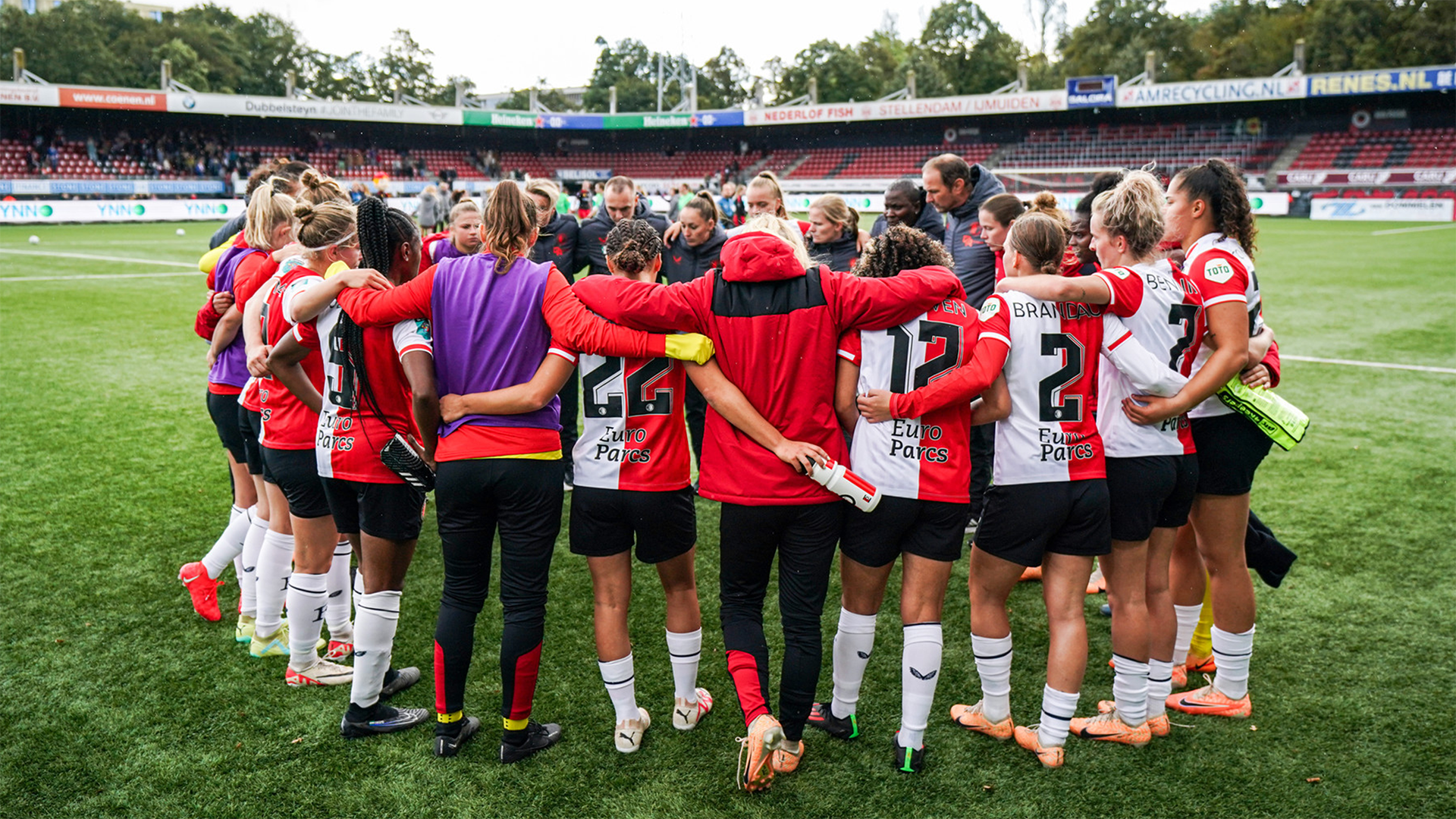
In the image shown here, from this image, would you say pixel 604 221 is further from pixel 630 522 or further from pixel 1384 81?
pixel 1384 81

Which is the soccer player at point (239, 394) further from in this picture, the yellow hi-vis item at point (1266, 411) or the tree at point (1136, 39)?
the tree at point (1136, 39)

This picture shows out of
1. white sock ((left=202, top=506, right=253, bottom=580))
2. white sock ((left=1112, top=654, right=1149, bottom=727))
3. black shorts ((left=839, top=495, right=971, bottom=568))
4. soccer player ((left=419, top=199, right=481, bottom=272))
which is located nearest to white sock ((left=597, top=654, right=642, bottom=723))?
black shorts ((left=839, top=495, right=971, bottom=568))

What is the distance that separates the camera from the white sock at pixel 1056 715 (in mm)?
3361

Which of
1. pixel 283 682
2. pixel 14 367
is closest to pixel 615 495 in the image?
pixel 283 682

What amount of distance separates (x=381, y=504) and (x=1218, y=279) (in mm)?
3191

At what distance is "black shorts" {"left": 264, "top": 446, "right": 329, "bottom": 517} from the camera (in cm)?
375

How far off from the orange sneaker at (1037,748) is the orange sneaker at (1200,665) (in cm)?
108

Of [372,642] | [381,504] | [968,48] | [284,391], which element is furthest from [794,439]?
[968,48]

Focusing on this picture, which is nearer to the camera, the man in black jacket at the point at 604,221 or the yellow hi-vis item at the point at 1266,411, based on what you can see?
the yellow hi-vis item at the point at 1266,411

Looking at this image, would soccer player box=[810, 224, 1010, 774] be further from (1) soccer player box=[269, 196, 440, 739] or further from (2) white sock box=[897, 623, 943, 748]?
(1) soccer player box=[269, 196, 440, 739]

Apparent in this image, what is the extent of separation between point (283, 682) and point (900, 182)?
14.0 feet

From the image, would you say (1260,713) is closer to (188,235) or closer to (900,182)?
(900,182)

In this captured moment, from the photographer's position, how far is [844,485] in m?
2.95

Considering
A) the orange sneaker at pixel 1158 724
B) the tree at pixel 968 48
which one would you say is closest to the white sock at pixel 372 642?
the orange sneaker at pixel 1158 724
